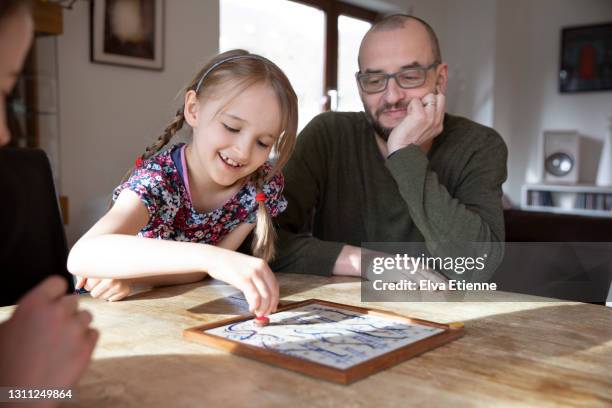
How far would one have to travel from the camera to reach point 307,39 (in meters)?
4.59

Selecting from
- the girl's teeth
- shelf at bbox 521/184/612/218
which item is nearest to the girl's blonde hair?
the girl's teeth

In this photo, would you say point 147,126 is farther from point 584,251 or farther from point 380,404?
point 380,404

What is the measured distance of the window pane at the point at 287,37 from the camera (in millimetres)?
3936

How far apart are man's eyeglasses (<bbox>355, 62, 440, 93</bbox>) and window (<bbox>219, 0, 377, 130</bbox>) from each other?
2289 millimetres

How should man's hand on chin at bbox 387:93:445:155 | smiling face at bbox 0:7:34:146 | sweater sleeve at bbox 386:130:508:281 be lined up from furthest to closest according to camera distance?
man's hand on chin at bbox 387:93:445:155 → sweater sleeve at bbox 386:130:508:281 → smiling face at bbox 0:7:34:146

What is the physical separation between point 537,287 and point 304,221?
73 centimetres

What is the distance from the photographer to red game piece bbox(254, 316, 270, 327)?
82cm

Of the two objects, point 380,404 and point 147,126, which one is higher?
point 147,126

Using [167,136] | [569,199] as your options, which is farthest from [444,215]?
[569,199]

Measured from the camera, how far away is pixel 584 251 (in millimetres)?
1958

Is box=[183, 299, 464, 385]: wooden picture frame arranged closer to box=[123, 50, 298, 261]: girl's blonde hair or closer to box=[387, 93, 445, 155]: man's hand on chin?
box=[123, 50, 298, 261]: girl's blonde hair

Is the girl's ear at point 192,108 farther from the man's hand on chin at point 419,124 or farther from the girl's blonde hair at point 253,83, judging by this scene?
the man's hand on chin at point 419,124

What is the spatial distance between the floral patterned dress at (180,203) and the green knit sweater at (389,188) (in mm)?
120

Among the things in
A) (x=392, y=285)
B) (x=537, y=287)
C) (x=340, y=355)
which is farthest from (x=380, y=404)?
(x=537, y=287)
